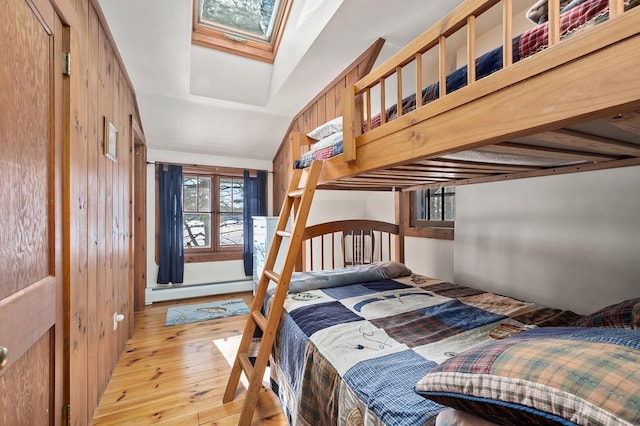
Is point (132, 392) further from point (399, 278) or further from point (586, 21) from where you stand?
point (586, 21)

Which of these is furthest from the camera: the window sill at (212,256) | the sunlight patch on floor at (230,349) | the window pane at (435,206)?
the window sill at (212,256)

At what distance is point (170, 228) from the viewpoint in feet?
11.8

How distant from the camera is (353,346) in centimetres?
108

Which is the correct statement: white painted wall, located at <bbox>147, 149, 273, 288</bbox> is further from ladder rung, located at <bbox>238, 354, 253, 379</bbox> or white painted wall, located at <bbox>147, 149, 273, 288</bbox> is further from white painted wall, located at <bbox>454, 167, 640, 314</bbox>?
white painted wall, located at <bbox>454, 167, 640, 314</bbox>

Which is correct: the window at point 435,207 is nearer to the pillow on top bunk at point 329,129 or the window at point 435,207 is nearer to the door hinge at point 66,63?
the pillow on top bunk at point 329,129

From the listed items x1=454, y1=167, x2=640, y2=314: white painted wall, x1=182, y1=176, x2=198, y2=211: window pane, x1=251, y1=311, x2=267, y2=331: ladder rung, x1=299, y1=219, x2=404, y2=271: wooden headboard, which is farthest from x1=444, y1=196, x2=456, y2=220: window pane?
x1=182, y1=176, x2=198, y2=211: window pane

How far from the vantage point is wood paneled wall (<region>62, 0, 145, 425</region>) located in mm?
1192

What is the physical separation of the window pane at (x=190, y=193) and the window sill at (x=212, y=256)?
2.13 ft

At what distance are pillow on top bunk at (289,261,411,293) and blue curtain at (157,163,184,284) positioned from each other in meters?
2.29

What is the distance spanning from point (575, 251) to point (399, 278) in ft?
3.50

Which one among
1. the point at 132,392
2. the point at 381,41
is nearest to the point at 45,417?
the point at 132,392

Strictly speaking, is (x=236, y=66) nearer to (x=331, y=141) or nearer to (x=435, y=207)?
(x=331, y=141)

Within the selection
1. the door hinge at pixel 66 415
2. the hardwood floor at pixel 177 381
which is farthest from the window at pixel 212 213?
the door hinge at pixel 66 415

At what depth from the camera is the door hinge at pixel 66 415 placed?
1122 millimetres
